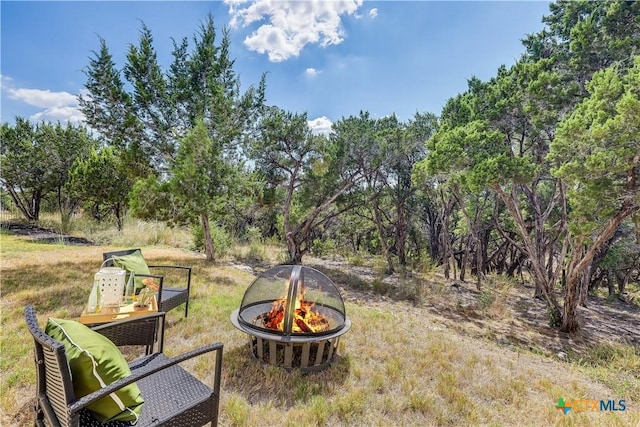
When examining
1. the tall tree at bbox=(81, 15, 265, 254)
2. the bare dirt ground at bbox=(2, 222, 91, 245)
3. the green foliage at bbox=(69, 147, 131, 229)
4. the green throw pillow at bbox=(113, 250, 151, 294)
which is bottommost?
the bare dirt ground at bbox=(2, 222, 91, 245)

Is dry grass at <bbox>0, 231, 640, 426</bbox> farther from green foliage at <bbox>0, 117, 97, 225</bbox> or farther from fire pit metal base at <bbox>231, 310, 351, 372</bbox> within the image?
green foliage at <bbox>0, 117, 97, 225</bbox>

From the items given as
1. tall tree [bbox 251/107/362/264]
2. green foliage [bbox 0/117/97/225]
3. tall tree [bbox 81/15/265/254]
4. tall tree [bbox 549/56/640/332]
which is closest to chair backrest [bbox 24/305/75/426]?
tall tree [bbox 81/15/265/254]

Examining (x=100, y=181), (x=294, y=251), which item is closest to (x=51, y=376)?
(x=294, y=251)

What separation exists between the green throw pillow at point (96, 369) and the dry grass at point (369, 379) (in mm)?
1112

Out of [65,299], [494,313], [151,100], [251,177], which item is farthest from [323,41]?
[494,313]

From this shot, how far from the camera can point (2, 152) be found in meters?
15.4

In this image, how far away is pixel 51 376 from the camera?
1.45 meters

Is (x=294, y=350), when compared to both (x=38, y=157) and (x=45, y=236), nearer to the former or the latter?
(x=45, y=236)

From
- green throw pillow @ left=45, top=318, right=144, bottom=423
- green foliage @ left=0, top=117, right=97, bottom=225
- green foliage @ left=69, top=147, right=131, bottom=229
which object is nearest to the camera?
green throw pillow @ left=45, top=318, right=144, bottom=423

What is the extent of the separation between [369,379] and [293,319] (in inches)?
41.5

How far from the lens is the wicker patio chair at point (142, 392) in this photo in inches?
50.8

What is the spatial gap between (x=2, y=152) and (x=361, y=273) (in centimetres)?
2006

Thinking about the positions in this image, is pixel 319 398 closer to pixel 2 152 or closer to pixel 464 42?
pixel 464 42

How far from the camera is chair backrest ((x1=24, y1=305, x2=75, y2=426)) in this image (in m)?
1.28
